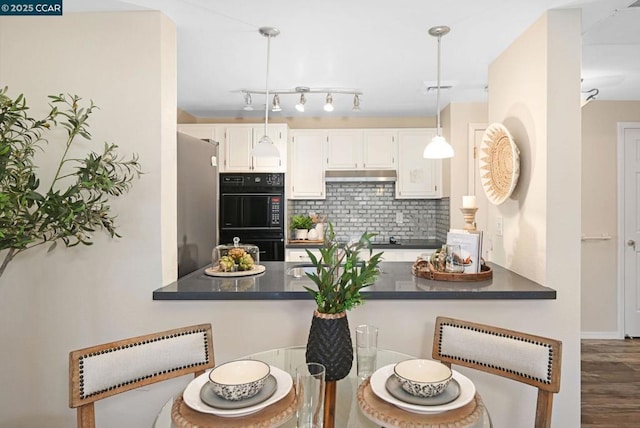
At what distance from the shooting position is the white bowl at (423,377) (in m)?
1.08

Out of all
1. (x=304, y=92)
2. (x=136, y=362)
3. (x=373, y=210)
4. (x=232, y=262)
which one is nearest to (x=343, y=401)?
(x=136, y=362)

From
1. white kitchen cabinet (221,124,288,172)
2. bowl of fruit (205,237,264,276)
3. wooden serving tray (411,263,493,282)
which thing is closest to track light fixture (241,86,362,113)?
white kitchen cabinet (221,124,288,172)

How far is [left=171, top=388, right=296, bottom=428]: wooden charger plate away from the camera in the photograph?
0.99 m

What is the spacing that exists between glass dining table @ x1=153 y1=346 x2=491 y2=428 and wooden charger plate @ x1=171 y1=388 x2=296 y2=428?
0.14ft

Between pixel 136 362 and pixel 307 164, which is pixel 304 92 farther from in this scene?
pixel 136 362

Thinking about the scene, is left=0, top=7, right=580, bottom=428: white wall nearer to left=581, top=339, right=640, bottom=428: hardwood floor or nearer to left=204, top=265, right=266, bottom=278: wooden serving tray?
left=204, top=265, right=266, bottom=278: wooden serving tray

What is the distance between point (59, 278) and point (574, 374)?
2614 millimetres

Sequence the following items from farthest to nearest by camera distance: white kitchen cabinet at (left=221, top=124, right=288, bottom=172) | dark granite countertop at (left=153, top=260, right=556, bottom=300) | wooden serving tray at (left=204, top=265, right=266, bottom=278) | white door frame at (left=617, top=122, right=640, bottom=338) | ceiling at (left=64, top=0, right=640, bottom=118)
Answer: white kitchen cabinet at (left=221, top=124, right=288, bottom=172) < white door frame at (left=617, top=122, right=640, bottom=338) < wooden serving tray at (left=204, top=265, right=266, bottom=278) < ceiling at (left=64, top=0, right=640, bottom=118) < dark granite countertop at (left=153, top=260, right=556, bottom=300)

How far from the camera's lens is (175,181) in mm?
2180

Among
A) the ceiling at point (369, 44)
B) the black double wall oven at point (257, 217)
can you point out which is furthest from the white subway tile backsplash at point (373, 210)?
the ceiling at point (369, 44)

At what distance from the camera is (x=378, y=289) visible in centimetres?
193

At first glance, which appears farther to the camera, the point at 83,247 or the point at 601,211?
the point at 601,211

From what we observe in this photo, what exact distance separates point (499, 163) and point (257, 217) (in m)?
2.45

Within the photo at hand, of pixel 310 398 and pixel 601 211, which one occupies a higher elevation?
pixel 601 211
